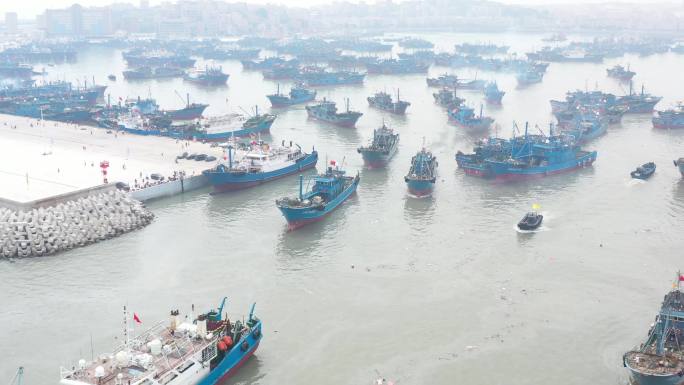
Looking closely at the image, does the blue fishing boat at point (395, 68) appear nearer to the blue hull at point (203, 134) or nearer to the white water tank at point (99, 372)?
the blue hull at point (203, 134)

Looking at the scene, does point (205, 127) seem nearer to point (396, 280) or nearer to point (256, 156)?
point (256, 156)

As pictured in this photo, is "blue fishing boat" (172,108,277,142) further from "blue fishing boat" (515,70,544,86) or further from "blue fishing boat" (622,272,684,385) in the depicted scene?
"blue fishing boat" (515,70,544,86)

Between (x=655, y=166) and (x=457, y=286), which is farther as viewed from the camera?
(x=655, y=166)

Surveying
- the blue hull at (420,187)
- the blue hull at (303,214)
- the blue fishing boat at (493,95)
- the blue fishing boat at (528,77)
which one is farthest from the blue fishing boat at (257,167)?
the blue fishing boat at (528,77)

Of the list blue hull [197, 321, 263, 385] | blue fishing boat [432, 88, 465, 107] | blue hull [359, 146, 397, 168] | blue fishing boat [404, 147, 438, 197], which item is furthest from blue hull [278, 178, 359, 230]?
blue fishing boat [432, 88, 465, 107]

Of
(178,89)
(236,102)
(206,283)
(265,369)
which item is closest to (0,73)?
(178,89)

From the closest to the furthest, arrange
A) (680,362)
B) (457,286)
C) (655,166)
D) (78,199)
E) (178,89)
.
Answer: (680,362)
(457,286)
(78,199)
(655,166)
(178,89)

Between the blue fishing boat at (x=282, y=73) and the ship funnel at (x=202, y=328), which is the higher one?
the blue fishing boat at (x=282, y=73)

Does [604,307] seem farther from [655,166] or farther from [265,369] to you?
[655,166]
